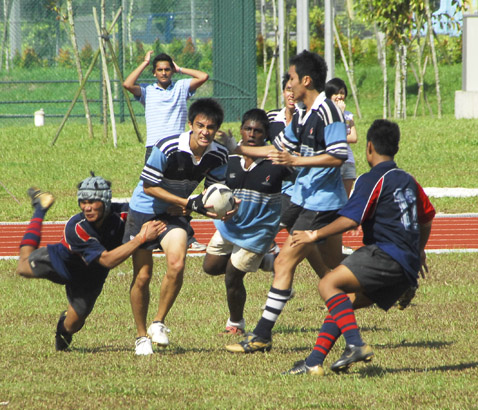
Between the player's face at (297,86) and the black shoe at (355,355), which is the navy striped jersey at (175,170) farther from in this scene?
the black shoe at (355,355)

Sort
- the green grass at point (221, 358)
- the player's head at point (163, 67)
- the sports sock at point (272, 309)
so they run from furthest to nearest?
the player's head at point (163, 67), the sports sock at point (272, 309), the green grass at point (221, 358)

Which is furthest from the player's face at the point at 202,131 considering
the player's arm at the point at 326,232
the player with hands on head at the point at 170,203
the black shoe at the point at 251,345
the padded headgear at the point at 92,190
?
the black shoe at the point at 251,345

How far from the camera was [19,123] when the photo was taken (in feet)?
82.6

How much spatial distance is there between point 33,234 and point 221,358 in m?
1.80

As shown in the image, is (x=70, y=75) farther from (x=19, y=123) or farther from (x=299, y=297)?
(x=299, y=297)

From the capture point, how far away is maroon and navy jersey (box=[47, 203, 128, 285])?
266 inches

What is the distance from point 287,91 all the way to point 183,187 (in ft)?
6.16

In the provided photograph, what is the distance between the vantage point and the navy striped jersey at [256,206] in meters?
7.46

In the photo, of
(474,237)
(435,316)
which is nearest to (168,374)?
(435,316)

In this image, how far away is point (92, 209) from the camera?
6.68 m

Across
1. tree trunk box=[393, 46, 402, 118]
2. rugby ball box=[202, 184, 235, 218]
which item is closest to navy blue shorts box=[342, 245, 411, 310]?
rugby ball box=[202, 184, 235, 218]

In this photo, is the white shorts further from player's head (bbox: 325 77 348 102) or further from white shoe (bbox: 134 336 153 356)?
player's head (bbox: 325 77 348 102)

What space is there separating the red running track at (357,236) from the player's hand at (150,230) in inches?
208

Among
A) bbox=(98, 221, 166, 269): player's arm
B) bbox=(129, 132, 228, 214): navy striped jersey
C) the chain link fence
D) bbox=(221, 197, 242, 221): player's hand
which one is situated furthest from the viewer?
the chain link fence
